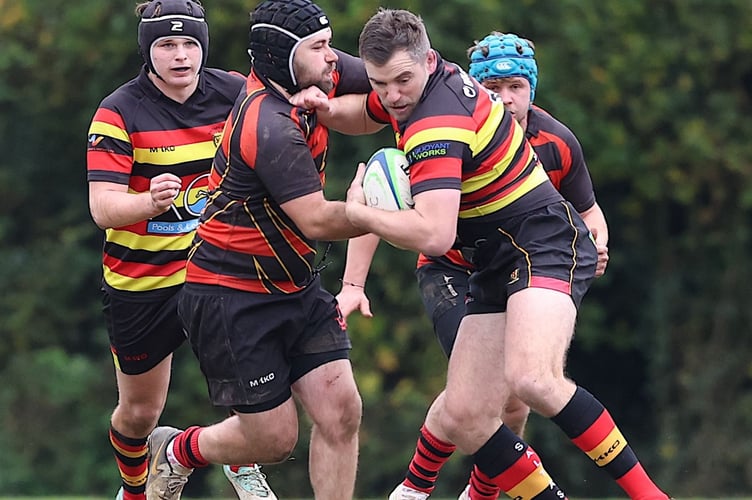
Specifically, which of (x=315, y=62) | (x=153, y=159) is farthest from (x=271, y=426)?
(x=315, y=62)

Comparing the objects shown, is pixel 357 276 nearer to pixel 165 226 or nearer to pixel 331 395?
pixel 331 395

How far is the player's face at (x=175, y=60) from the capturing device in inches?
243

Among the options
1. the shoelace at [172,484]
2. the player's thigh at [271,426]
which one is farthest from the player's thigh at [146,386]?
the player's thigh at [271,426]

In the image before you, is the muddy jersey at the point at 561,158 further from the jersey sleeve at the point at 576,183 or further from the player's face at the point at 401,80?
the player's face at the point at 401,80

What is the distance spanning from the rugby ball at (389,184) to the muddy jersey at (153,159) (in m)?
1.23

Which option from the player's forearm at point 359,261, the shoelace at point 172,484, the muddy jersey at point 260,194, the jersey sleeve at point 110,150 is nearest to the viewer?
the muddy jersey at point 260,194

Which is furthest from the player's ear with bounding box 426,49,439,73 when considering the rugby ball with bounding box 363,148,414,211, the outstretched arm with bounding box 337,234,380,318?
the outstretched arm with bounding box 337,234,380,318

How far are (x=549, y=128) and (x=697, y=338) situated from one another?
896cm

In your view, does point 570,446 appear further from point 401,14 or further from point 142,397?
point 401,14

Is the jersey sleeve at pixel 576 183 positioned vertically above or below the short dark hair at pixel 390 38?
below

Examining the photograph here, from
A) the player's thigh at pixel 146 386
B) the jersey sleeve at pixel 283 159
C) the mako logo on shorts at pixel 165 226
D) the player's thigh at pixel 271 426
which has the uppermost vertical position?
the jersey sleeve at pixel 283 159

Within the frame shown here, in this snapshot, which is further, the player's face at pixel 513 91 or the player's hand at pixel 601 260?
the player's face at pixel 513 91

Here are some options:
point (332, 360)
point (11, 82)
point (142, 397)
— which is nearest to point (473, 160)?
point (332, 360)

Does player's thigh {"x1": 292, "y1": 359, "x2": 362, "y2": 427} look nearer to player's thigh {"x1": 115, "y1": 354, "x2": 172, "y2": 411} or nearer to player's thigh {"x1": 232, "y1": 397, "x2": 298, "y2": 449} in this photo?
player's thigh {"x1": 232, "y1": 397, "x2": 298, "y2": 449}
